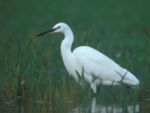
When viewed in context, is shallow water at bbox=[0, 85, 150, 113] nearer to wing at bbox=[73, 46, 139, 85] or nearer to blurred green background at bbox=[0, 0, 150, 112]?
blurred green background at bbox=[0, 0, 150, 112]

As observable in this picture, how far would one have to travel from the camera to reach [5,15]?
17734mm

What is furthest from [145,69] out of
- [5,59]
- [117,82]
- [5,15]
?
[5,15]

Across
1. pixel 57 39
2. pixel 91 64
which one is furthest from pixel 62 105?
pixel 57 39

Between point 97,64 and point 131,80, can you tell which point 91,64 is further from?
point 131,80

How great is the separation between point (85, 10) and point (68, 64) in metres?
9.40

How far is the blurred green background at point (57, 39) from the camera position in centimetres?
757

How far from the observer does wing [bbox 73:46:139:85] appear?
311 inches

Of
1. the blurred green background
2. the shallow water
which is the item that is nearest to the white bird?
the blurred green background

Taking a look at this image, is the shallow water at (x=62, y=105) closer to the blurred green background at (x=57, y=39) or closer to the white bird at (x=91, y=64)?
the blurred green background at (x=57, y=39)

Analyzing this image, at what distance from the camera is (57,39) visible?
1187cm

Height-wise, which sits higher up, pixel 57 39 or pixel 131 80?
pixel 57 39

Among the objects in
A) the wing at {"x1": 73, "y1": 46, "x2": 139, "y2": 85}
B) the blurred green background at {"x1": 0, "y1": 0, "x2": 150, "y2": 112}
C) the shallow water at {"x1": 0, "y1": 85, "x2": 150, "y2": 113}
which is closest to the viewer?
the shallow water at {"x1": 0, "y1": 85, "x2": 150, "y2": 113}

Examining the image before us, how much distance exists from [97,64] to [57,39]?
3.92 meters

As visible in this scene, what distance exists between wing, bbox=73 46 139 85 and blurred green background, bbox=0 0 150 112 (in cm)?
44
